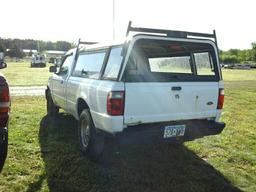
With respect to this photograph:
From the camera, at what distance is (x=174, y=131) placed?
4840mm

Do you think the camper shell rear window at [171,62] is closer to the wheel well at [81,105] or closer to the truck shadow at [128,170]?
the truck shadow at [128,170]

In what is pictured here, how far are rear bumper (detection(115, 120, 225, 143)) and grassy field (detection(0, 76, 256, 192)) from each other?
20cm

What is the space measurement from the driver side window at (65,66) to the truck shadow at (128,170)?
1.62 m

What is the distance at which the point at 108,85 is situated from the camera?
448cm

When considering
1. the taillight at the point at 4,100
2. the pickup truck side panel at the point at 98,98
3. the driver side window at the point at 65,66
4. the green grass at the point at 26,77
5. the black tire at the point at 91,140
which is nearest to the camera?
the taillight at the point at 4,100

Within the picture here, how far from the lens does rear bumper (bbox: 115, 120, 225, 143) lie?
446 cm

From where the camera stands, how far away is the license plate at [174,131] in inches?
187

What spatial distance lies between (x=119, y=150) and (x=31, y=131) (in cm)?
232

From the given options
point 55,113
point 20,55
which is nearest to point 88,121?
point 55,113

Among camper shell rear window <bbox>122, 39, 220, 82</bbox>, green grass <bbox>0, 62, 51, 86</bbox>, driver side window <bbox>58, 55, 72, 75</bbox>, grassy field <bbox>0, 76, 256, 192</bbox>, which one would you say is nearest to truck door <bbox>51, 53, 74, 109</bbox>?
driver side window <bbox>58, 55, 72, 75</bbox>

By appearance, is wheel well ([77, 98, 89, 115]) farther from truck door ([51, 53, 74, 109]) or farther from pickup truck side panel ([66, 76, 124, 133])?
truck door ([51, 53, 74, 109])

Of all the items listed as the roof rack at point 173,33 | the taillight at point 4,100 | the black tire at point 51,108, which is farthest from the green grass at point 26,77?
the roof rack at point 173,33

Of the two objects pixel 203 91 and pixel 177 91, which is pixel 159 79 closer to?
pixel 177 91

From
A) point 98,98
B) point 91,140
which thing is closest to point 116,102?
point 98,98
